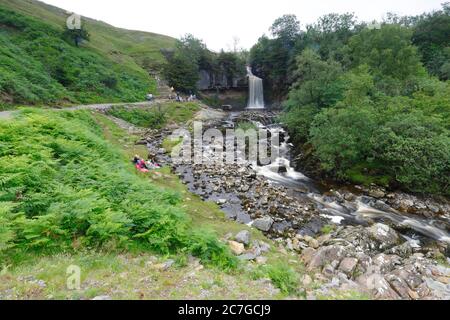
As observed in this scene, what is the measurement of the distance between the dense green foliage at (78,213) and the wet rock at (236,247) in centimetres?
132

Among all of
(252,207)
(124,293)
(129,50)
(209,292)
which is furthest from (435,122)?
(129,50)

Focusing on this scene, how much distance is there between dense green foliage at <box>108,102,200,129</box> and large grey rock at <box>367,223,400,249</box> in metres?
26.3

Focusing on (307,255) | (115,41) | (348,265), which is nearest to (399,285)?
(348,265)

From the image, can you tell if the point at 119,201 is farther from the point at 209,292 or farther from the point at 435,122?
the point at 435,122

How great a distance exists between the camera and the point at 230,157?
2233cm

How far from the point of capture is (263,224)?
11.4m

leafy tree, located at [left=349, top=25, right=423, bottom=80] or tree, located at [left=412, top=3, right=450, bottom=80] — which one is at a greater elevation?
tree, located at [left=412, top=3, right=450, bottom=80]

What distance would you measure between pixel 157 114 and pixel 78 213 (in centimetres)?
2815

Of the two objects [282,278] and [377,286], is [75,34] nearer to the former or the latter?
[282,278]

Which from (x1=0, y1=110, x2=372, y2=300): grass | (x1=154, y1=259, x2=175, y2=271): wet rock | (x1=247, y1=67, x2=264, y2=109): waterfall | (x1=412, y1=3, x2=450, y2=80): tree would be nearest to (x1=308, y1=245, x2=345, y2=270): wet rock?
(x1=0, y1=110, x2=372, y2=300): grass

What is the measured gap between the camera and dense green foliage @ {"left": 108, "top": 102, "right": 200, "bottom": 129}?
100.0 feet

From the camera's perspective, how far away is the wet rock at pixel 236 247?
8109mm

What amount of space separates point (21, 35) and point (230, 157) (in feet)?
125

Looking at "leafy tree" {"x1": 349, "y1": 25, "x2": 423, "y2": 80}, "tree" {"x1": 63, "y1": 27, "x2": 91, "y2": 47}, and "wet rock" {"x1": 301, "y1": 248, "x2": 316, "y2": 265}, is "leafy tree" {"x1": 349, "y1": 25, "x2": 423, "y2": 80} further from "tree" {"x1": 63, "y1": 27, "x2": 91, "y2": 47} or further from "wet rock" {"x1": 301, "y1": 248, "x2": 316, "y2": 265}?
"tree" {"x1": 63, "y1": 27, "x2": 91, "y2": 47}
